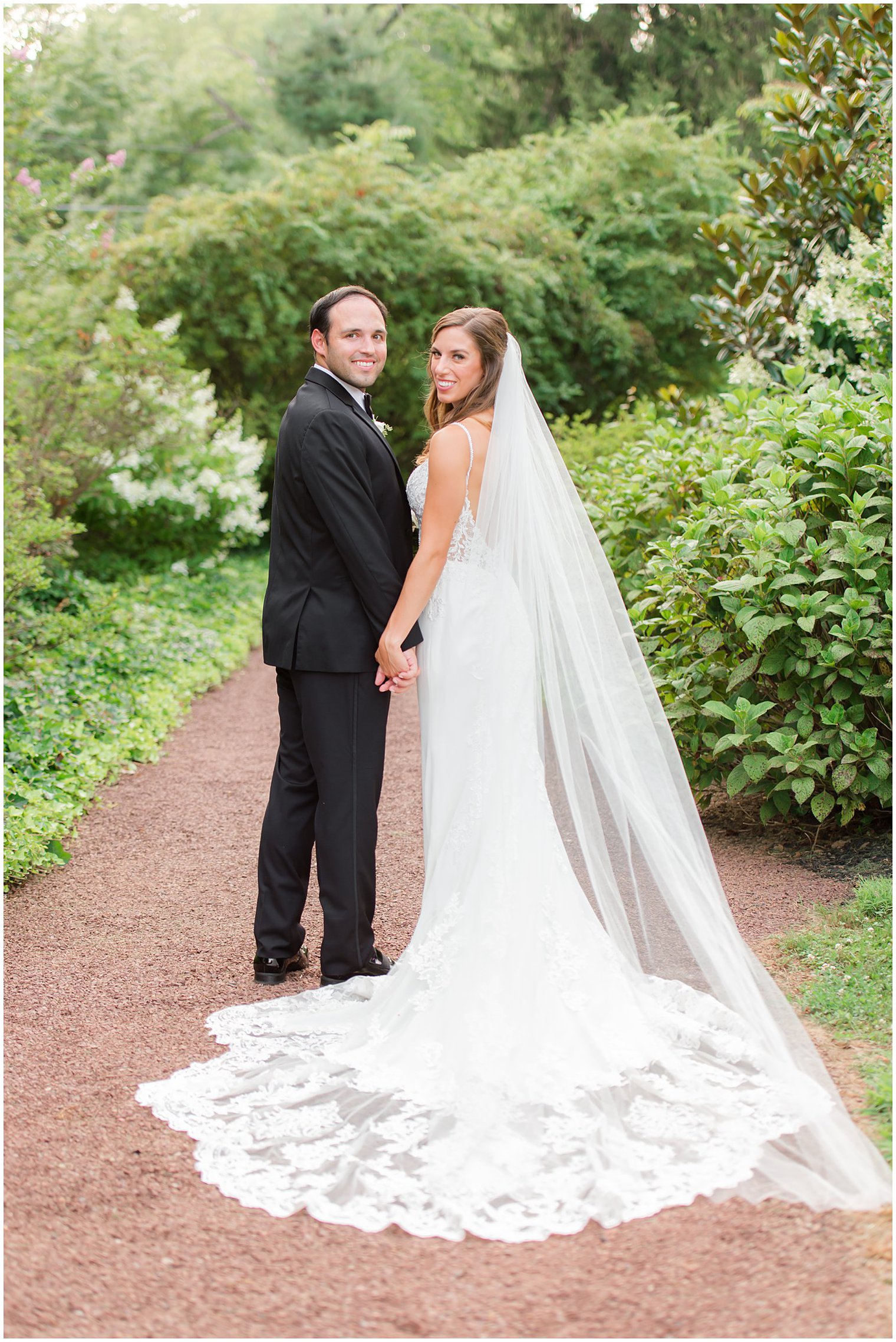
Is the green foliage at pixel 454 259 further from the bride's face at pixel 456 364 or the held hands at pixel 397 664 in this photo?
the held hands at pixel 397 664

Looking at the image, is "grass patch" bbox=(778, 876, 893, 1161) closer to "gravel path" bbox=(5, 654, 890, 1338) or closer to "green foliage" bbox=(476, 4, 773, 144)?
"gravel path" bbox=(5, 654, 890, 1338)

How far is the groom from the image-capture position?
11.8ft

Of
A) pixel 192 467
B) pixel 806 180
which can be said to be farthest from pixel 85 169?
pixel 806 180

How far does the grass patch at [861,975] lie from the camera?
289 cm

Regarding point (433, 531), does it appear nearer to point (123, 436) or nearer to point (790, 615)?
point (790, 615)

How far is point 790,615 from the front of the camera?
15.2ft

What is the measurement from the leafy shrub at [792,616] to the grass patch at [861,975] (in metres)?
0.58

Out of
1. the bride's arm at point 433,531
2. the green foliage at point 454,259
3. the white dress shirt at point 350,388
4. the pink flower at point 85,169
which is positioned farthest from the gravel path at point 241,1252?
the green foliage at point 454,259

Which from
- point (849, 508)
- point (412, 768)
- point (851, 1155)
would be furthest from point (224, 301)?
point (851, 1155)

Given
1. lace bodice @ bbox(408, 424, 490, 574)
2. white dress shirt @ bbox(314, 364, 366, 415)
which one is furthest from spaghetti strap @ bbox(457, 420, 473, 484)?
white dress shirt @ bbox(314, 364, 366, 415)

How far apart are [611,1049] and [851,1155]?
64 cm

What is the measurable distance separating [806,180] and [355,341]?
4898 mm

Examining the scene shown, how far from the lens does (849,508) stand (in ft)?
15.5

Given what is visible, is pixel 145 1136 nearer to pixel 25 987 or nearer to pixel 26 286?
pixel 25 987
